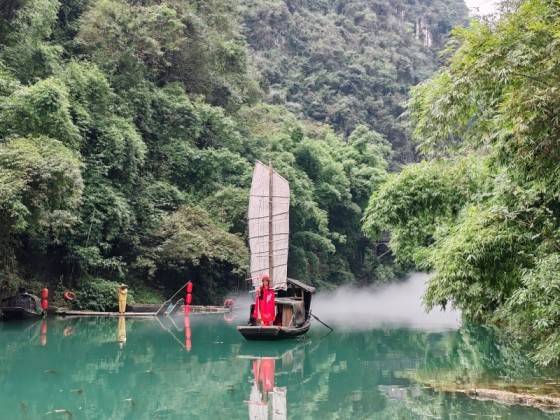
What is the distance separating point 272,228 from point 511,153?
8687 millimetres

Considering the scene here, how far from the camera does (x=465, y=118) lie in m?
6.75

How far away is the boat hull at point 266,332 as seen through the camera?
12016 millimetres

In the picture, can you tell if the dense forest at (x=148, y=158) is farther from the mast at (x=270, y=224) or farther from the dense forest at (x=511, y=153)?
the dense forest at (x=511, y=153)

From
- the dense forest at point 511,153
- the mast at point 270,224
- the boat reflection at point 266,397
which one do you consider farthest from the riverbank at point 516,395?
the mast at point 270,224

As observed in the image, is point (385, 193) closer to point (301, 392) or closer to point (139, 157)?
point (301, 392)

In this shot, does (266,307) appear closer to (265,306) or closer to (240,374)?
(265,306)

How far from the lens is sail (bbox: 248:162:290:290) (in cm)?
1434

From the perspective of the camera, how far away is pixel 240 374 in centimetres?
906

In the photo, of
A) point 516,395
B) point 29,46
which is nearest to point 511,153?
point 516,395

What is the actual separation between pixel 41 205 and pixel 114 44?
26.9 feet

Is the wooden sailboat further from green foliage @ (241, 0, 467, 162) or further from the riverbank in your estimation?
green foliage @ (241, 0, 467, 162)

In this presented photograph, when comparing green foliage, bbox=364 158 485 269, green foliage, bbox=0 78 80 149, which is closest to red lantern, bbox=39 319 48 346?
green foliage, bbox=0 78 80 149

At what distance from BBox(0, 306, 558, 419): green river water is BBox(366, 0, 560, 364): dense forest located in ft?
3.55

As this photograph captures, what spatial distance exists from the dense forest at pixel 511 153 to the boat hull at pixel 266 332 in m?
5.29
